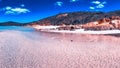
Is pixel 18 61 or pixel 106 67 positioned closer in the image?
pixel 106 67

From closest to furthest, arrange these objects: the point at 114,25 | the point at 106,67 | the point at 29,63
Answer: the point at 106,67 < the point at 29,63 < the point at 114,25

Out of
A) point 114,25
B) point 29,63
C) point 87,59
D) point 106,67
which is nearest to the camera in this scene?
point 106,67

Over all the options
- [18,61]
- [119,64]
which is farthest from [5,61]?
[119,64]

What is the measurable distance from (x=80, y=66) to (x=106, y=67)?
1.18m

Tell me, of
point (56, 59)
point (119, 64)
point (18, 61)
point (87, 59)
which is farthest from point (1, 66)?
point (119, 64)

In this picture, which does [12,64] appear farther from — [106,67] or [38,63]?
[106,67]

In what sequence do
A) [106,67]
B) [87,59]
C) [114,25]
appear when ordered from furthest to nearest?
[114,25] → [87,59] → [106,67]

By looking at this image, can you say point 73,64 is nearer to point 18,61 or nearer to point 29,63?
point 29,63

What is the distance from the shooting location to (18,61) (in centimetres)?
1034

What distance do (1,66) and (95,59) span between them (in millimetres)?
4844

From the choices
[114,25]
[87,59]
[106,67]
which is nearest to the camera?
[106,67]

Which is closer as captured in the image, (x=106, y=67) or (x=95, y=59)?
(x=106, y=67)

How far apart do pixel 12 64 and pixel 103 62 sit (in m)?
4.47

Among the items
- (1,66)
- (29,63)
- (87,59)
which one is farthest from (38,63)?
(87,59)
